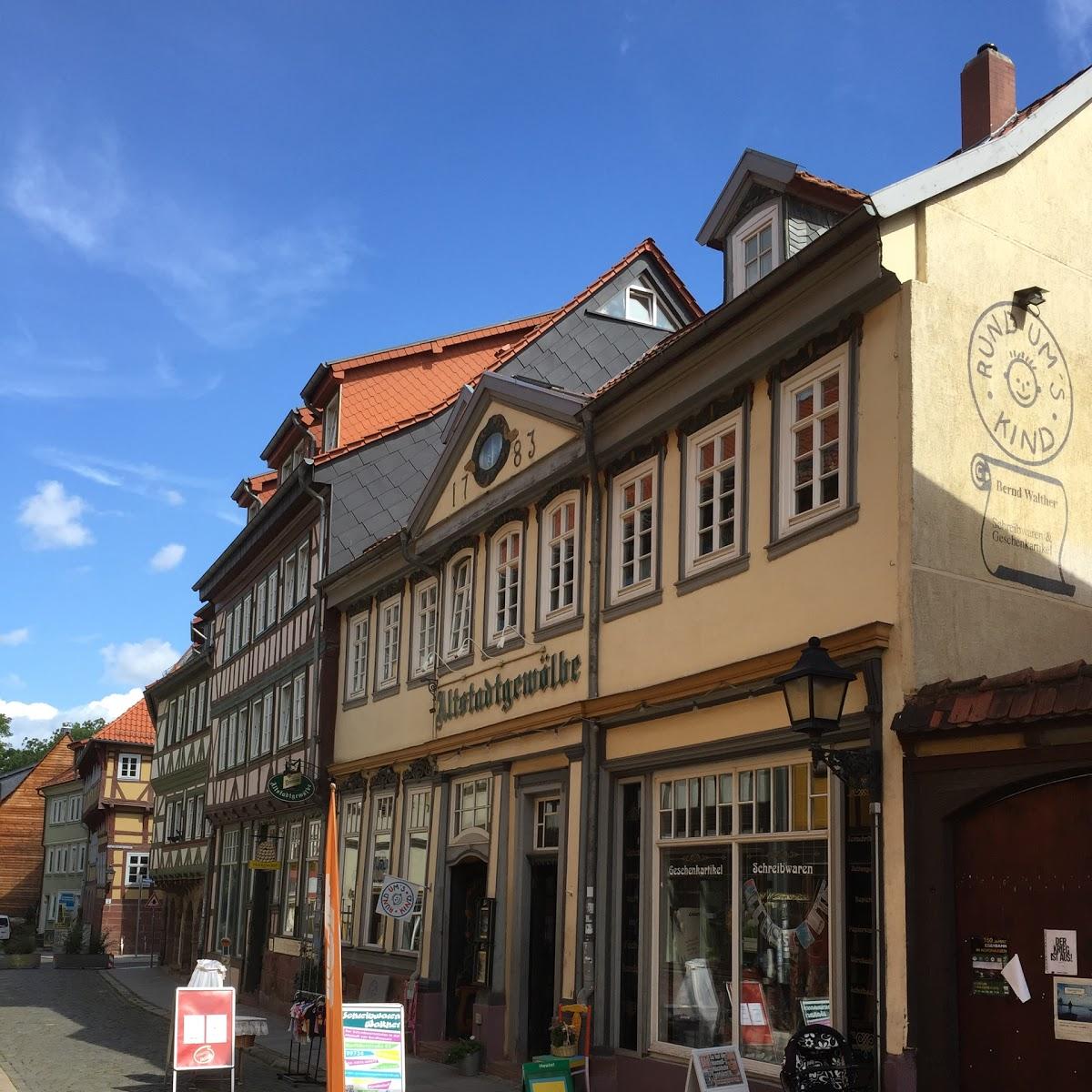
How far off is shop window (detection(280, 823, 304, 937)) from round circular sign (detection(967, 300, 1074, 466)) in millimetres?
17632

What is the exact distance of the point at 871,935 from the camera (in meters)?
10.7

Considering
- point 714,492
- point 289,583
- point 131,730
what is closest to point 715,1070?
point 714,492


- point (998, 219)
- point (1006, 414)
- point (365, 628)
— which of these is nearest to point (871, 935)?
point (1006, 414)

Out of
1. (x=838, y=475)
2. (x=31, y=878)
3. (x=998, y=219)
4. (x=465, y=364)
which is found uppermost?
(x=465, y=364)

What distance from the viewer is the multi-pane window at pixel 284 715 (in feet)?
91.7

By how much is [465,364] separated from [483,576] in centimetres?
1092

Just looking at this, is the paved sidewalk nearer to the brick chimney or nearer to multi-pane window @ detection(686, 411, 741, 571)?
multi-pane window @ detection(686, 411, 741, 571)

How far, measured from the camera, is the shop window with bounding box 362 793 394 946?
71.5 feet

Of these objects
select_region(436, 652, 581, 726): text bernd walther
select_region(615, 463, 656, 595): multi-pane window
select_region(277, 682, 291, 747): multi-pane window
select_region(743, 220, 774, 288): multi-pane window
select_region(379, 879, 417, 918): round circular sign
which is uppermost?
select_region(743, 220, 774, 288): multi-pane window

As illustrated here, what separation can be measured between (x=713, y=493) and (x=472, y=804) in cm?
691

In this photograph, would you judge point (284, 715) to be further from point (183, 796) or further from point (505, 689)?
point (183, 796)

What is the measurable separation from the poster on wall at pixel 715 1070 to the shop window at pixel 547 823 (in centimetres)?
522

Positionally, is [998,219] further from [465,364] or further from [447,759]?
[465,364]

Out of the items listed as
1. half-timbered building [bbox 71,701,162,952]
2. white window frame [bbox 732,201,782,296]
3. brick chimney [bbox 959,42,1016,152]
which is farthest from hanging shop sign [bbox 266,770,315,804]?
half-timbered building [bbox 71,701,162,952]
